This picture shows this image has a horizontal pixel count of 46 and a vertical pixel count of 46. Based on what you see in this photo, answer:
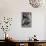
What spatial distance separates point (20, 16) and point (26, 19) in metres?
0.18

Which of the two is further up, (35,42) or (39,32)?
(39,32)

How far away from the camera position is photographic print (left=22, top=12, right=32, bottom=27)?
3.23m

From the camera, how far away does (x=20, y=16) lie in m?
3.22

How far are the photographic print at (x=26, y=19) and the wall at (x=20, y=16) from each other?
0.08m

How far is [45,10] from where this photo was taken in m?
3.27

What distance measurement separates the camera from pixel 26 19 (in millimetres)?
3250

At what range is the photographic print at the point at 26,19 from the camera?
3234 millimetres

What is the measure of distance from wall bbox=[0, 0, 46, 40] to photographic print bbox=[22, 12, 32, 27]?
8 centimetres

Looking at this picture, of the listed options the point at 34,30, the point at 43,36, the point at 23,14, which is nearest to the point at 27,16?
the point at 23,14

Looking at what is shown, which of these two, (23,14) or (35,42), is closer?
(35,42)

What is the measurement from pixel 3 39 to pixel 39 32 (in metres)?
0.94

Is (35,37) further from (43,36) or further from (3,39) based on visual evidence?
(3,39)

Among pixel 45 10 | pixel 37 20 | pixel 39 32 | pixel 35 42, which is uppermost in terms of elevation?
pixel 45 10

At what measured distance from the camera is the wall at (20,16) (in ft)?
10.4
